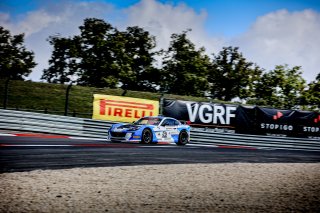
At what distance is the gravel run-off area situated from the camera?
4.41 metres

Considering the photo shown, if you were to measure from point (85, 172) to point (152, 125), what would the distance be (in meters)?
7.49

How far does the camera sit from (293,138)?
1794 centimetres

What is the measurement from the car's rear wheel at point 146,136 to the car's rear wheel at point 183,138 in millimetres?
1714

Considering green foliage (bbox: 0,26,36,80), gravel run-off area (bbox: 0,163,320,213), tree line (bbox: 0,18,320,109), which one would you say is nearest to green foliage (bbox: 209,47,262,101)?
tree line (bbox: 0,18,320,109)

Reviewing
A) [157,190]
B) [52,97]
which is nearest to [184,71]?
[52,97]

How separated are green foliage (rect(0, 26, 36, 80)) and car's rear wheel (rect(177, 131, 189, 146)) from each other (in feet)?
118

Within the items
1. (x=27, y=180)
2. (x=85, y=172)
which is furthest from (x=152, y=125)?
(x=27, y=180)

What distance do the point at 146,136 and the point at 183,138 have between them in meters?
2.14

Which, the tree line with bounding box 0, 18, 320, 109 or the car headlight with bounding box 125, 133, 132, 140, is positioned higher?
the tree line with bounding box 0, 18, 320, 109

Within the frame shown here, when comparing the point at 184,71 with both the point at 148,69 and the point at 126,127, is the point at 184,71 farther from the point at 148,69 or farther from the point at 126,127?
the point at 126,127

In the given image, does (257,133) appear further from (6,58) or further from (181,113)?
(6,58)

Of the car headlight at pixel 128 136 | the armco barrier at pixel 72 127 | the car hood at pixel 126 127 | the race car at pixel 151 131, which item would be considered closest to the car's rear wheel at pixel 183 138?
the race car at pixel 151 131

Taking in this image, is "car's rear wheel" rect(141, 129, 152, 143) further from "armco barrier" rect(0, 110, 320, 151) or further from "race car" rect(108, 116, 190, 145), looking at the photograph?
"armco barrier" rect(0, 110, 320, 151)

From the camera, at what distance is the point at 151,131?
13977 mm
